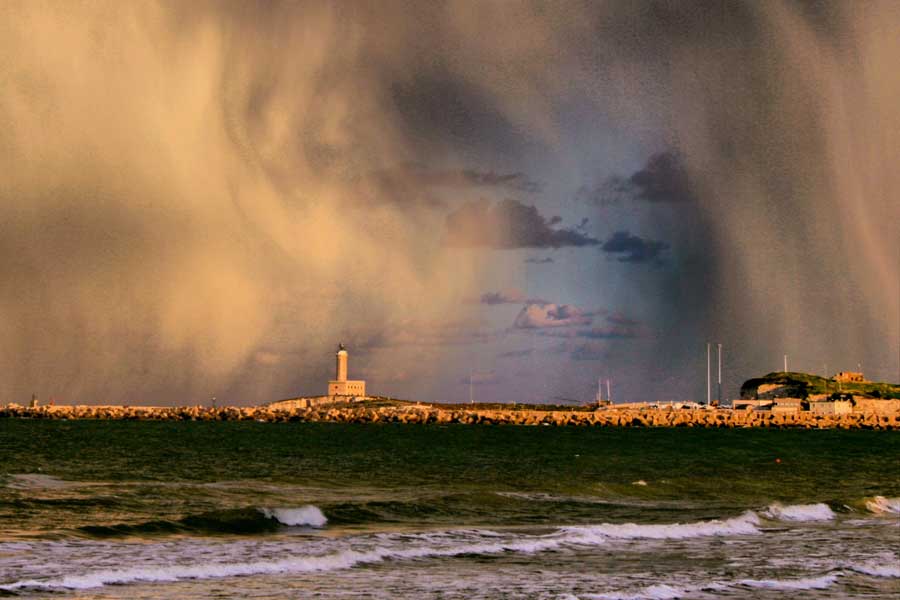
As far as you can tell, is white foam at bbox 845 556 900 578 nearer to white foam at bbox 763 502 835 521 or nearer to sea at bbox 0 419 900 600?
sea at bbox 0 419 900 600

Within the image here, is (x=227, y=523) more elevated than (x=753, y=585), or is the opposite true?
(x=227, y=523)

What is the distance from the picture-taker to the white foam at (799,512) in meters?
33.2

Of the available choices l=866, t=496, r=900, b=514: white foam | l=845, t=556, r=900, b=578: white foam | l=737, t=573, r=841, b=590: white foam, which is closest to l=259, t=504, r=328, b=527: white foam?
l=737, t=573, r=841, b=590: white foam

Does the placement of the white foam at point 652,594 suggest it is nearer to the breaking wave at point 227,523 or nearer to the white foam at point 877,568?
the white foam at point 877,568

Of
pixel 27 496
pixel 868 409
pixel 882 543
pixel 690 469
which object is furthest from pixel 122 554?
pixel 868 409

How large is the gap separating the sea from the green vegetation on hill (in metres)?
128

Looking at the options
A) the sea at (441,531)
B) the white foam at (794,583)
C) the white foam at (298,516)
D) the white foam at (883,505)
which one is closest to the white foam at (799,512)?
the sea at (441,531)

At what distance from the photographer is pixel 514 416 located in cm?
14600

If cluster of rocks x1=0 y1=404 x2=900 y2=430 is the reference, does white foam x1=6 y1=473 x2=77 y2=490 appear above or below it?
below

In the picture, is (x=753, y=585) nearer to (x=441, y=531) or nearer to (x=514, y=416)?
(x=441, y=531)

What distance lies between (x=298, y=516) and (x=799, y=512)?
51.0ft

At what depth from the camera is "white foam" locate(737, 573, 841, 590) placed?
67.7ft

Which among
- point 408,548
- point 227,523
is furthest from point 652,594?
point 227,523

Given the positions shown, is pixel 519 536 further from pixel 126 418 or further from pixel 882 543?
pixel 126 418
